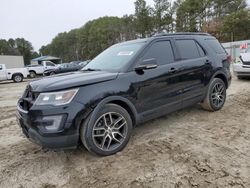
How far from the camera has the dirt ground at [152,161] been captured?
322 centimetres

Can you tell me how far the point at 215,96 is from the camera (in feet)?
19.1

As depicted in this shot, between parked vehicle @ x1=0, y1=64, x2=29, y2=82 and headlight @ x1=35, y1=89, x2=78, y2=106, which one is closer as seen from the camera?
headlight @ x1=35, y1=89, x2=78, y2=106

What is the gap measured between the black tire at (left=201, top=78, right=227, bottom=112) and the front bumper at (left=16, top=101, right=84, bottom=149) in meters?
3.17

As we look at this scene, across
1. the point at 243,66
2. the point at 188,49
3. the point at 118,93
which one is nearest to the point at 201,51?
the point at 188,49

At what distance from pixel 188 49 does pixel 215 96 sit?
130 centimetres

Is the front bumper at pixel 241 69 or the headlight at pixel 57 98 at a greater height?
the headlight at pixel 57 98

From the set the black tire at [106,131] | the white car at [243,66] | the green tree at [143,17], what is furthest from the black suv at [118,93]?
the green tree at [143,17]

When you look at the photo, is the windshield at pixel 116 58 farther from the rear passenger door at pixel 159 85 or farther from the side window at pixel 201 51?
the side window at pixel 201 51

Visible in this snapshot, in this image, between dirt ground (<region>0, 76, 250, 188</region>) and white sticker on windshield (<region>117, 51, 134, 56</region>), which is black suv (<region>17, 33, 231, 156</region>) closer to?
white sticker on windshield (<region>117, 51, 134, 56</region>)

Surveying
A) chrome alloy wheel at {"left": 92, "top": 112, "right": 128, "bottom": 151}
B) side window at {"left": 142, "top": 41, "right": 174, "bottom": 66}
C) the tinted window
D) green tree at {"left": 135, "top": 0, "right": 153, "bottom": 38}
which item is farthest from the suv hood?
green tree at {"left": 135, "top": 0, "right": 153, "bottom": 38}

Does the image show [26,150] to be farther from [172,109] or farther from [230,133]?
[230,133]

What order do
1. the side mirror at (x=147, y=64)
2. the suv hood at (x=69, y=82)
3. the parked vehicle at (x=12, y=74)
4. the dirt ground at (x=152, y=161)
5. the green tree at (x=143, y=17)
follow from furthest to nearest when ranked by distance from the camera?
1. the green tree at (x=143, y=17)
2. the parked vehicle at (x=12, y=74)
3. the side mirror at (x=147, y=64)
4. the suv hood at (x=69, y=82)
5. the dirt ground at (x=152, y=161)

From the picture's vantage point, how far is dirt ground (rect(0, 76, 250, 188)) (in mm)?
3217

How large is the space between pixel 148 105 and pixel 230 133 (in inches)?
59.8
